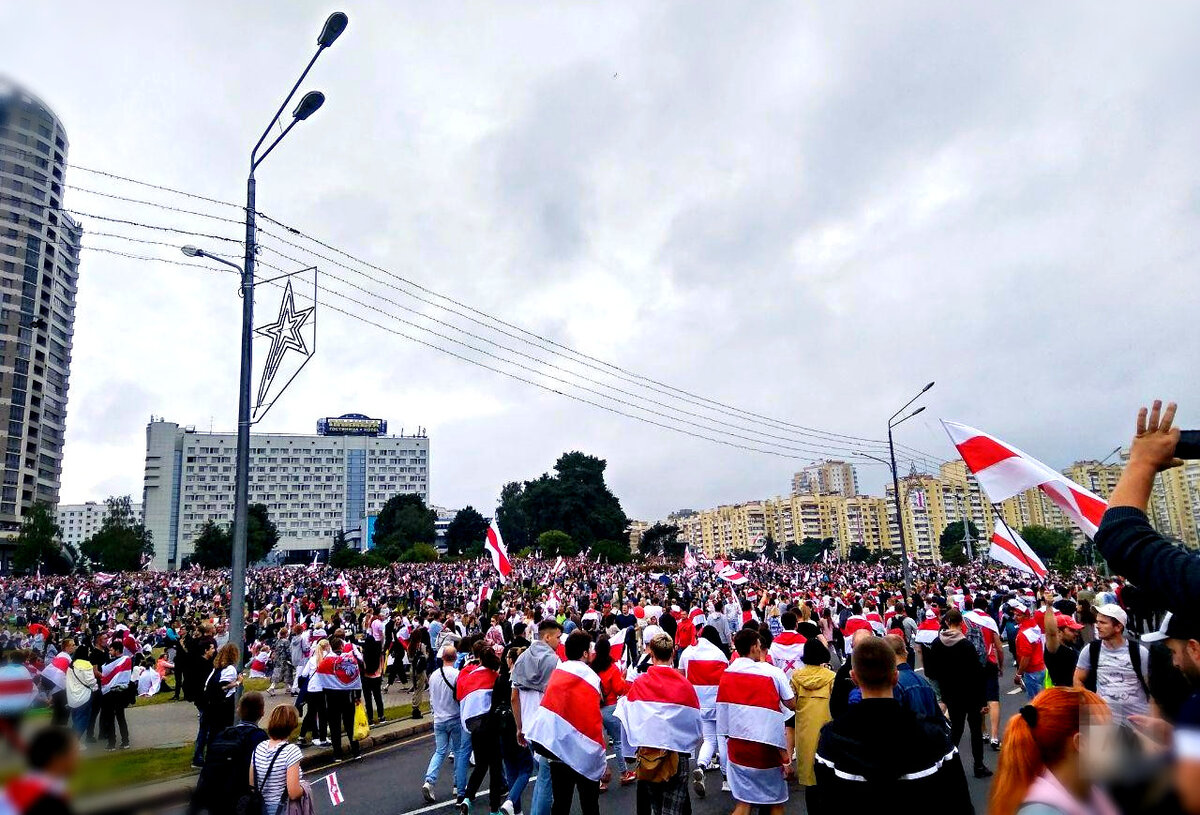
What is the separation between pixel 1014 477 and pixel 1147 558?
506 cm

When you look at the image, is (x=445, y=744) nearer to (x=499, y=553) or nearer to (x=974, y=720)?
(x=974, y=720)

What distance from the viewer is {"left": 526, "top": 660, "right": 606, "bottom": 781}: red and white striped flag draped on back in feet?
20.0

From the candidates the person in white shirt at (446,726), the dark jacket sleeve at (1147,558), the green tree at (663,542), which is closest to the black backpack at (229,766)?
the person in white shirt at (446,726)

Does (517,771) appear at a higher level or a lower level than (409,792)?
higher

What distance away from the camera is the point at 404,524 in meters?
102

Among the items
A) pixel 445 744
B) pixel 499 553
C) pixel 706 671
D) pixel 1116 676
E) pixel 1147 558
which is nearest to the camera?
pixel 1147 558

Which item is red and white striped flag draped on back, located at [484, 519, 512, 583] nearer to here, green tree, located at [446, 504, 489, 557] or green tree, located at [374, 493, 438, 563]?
green tree, located at [374, 493, 438, 563]

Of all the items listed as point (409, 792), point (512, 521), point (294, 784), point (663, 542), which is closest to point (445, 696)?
point (409, 792)

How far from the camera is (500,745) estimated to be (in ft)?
25.9

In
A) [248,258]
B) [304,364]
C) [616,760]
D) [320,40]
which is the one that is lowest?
[616,760]

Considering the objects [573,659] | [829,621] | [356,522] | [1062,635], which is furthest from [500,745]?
[356,522]

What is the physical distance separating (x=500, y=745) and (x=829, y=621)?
1309 cm

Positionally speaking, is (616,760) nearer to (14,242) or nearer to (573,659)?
(573,659)

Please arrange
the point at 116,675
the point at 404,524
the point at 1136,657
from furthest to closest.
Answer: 1. the point at 404,524
2. the point at 116,675
3. the point at 1136,657
